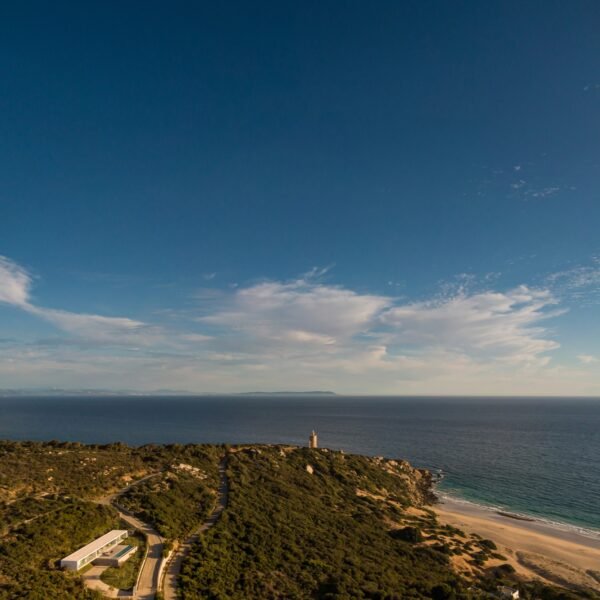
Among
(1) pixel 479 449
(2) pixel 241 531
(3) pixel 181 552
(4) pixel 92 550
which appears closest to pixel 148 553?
(3) pixel 181 552

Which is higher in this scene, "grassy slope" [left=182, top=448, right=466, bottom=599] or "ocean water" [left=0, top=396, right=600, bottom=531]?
"grassy slope" [left=182, top=448, right=466, bottom=599]

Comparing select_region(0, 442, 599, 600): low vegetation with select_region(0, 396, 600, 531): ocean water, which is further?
select_region(0, 396, 600, 531): ocean water

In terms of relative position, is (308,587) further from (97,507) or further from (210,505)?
(97,507)

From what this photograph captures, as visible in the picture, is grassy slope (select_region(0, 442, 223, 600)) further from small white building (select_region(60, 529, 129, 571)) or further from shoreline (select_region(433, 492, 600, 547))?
shoreline (select_region(433, 492, 600, 547))

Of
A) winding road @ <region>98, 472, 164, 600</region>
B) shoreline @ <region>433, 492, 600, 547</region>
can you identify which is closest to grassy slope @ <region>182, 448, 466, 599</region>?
winding road @ <region>98, 472, 164, 600</region>

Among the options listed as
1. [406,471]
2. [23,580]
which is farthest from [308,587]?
[406,471]

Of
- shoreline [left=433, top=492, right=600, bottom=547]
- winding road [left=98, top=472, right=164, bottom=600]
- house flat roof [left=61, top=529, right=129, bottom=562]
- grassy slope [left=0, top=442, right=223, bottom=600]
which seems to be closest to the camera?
grassy slope [left=0, top=442, right=223, bottom=600]

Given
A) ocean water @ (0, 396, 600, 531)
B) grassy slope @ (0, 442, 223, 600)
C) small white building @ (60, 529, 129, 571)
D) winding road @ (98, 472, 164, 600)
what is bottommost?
ocean water @ (0, 396, 600, 531)
